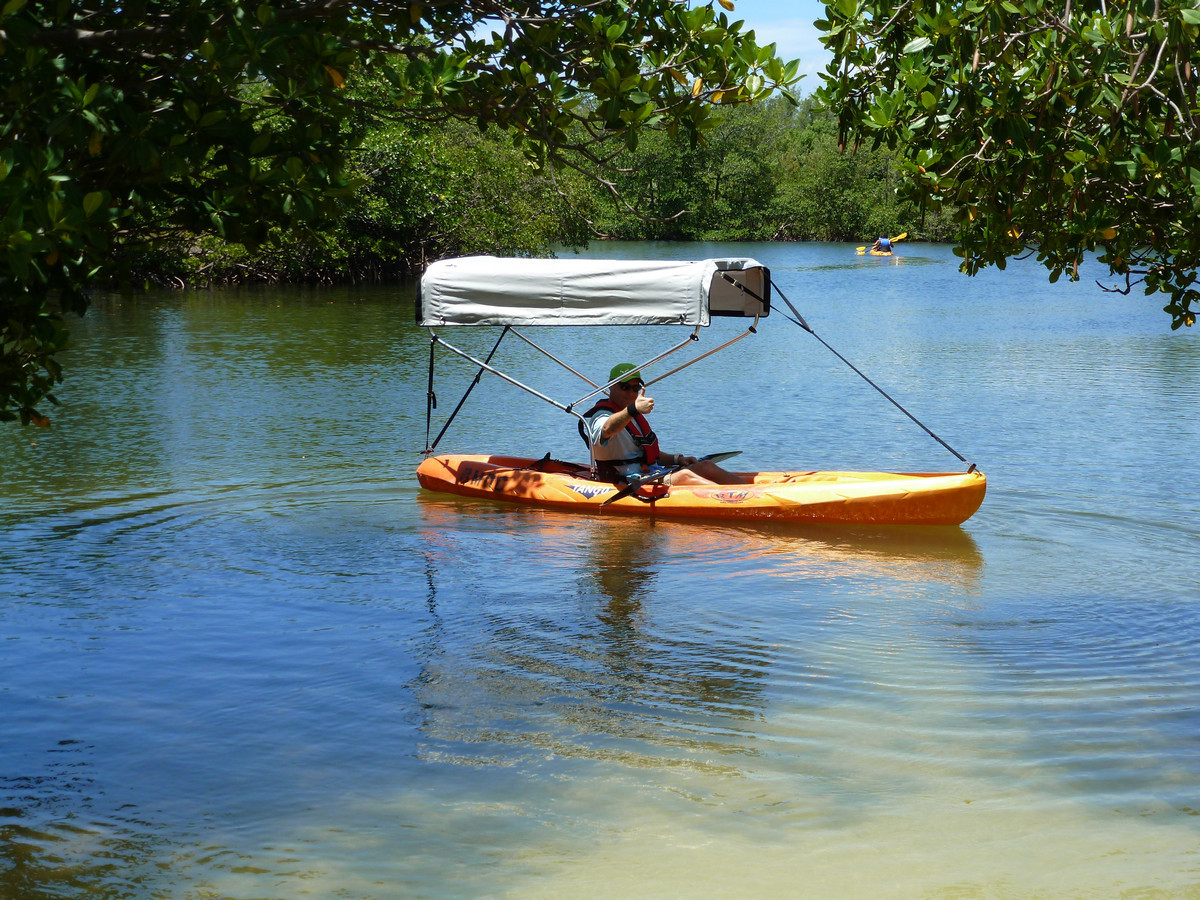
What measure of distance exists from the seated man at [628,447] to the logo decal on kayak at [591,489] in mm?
204

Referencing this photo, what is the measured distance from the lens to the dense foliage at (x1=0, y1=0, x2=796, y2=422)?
4250 mm

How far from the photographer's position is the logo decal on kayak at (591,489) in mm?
11227

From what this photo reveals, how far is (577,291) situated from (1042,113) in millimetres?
5516

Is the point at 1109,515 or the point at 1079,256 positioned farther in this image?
the point at 1109,515

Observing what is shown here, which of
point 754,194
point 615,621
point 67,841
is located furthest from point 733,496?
point 754,194

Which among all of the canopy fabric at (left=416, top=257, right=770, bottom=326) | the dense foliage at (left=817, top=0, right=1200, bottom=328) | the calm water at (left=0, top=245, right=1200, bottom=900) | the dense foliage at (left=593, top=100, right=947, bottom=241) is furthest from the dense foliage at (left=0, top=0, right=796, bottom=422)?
the dense foliage at (left=593, top=100, right=947, bottom=241)

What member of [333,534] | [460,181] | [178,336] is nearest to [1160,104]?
[333,534]

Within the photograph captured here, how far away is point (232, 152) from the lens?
15.4 feet

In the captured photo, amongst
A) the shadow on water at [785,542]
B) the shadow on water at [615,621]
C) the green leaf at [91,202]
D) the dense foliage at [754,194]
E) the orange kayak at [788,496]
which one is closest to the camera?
the green leaf at [91,202]

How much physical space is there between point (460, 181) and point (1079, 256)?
3300 centimetres

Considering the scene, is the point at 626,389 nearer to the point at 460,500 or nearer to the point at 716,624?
the point at 460,500

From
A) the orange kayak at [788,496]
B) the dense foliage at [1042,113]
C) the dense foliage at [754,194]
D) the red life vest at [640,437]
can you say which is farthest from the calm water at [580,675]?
the dense foliage at [754,194]

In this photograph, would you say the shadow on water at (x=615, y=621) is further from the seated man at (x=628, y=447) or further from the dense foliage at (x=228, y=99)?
the dense foliage at (x=228, y=99)

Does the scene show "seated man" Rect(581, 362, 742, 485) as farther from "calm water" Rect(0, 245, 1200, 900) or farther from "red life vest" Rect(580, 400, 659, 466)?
"calm water" Rect(0, 245, 1200, 900)
